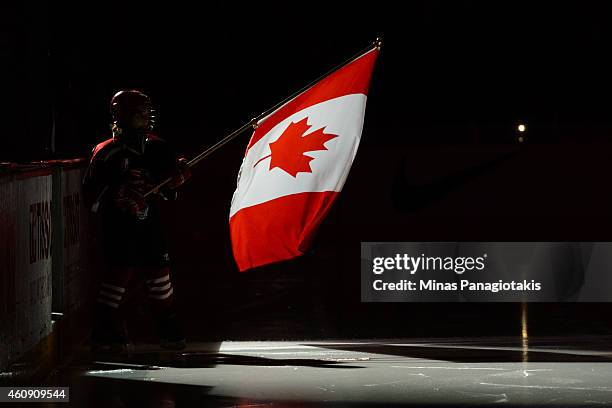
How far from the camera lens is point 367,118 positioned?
34.5 m

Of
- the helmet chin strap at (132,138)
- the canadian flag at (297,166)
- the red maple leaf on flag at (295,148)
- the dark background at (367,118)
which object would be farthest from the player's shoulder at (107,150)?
the dark background at (367,118)

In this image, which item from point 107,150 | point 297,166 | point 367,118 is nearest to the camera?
point 297,166

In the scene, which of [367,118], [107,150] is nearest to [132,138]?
[107,150]

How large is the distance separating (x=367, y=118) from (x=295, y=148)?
2540 cm

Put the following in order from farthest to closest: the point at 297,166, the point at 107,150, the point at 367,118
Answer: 1. the point at 367,118
2. the point at 107,150
3. the point at 297,166

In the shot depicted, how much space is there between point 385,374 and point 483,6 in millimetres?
31178

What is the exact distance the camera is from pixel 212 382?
8.16m

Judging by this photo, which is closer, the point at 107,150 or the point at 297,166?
the point at 297,166

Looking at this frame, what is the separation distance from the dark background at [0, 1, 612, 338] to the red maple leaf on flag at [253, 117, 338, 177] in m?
2.16

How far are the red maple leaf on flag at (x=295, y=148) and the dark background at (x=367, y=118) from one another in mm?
2162

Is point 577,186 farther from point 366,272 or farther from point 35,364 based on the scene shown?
point 35,364

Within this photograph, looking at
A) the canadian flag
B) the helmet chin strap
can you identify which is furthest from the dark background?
the helmet chin strap

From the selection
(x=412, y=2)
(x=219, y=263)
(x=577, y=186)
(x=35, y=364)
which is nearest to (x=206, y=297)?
(x=219, y=263)

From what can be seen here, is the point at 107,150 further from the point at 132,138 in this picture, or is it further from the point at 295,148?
the point at 295,148
